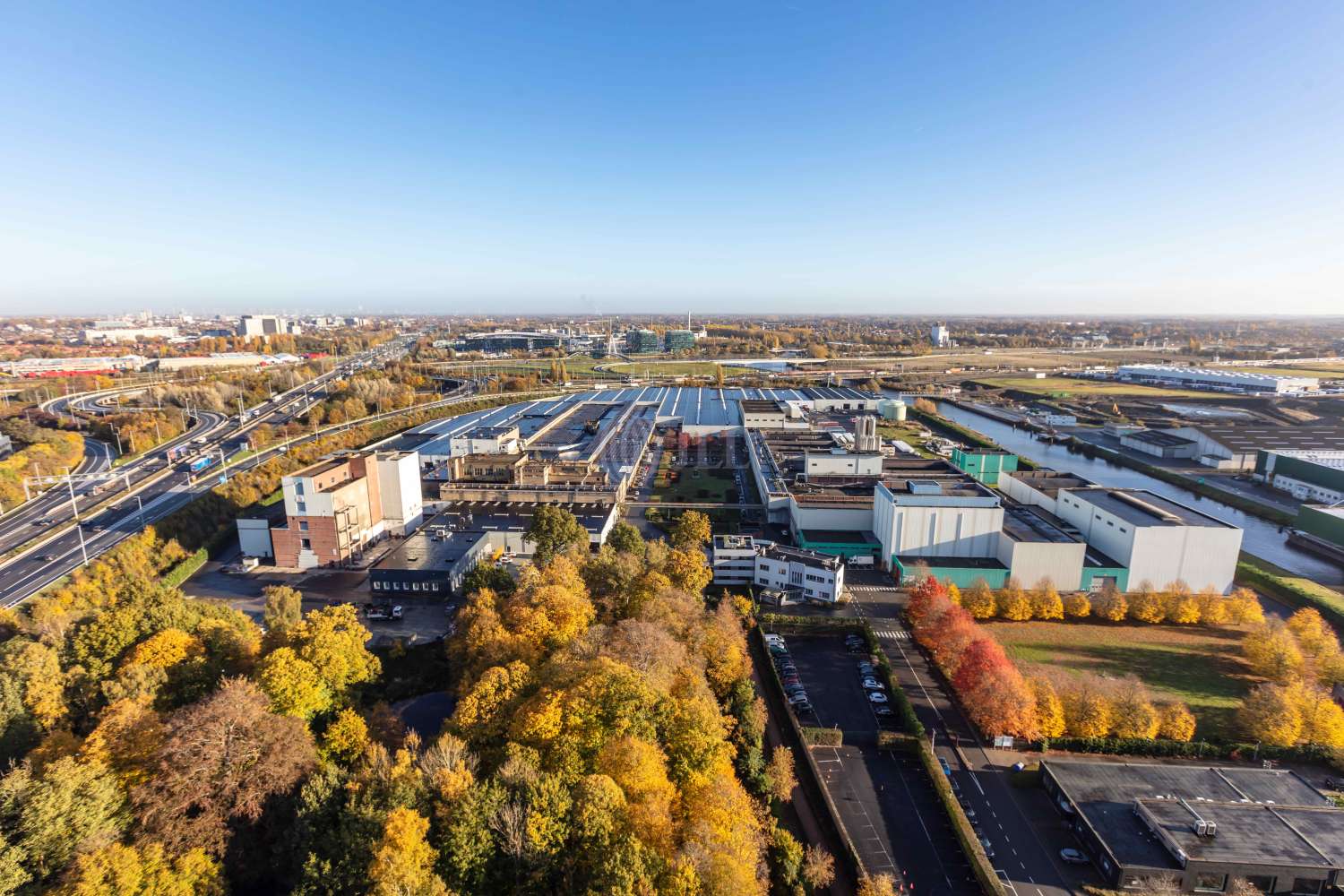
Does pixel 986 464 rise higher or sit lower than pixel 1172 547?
lower

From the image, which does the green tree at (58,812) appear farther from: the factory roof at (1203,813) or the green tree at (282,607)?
the factory roof at (1203,813)

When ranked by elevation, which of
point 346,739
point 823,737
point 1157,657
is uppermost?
point 346,739

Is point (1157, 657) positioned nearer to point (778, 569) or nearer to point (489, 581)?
point (778, 569)

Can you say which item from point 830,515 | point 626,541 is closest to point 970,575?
point 830,515

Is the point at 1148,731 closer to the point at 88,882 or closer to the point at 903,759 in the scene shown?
the point at 903,759

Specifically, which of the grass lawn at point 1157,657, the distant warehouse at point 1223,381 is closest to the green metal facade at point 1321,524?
the grass lawn at point 1157,657

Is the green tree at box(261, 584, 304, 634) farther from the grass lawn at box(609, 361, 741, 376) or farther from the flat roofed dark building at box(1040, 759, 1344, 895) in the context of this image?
the grass lawn at box(609, 361, 741, 376)
